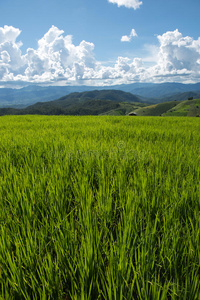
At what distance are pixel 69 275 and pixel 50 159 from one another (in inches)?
78.6

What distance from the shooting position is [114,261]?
85 cm

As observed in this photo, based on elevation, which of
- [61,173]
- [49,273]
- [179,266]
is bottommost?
[179,266]

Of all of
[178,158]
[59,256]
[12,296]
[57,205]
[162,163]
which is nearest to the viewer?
[12,296]

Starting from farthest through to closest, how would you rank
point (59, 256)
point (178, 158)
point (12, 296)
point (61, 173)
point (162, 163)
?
point (178, 158), point (162, 163), point (61, 173), point (59, 256), point (12, 296)

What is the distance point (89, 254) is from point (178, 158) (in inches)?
84.8

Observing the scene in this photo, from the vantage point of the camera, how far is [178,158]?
259cm

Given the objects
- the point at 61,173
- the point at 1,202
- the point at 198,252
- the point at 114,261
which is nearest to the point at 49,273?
the point at 114,261

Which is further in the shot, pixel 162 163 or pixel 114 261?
pixel 162 163

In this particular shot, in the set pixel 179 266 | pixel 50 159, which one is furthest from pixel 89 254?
pixel 50 159

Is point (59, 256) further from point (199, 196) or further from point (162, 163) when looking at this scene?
point (162, 163)

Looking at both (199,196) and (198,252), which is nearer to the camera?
(198,252)

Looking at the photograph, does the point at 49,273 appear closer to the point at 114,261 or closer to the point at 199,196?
the point at 114,261

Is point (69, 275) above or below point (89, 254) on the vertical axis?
below

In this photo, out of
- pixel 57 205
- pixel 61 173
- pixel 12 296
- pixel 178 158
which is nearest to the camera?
pixel 12 296
